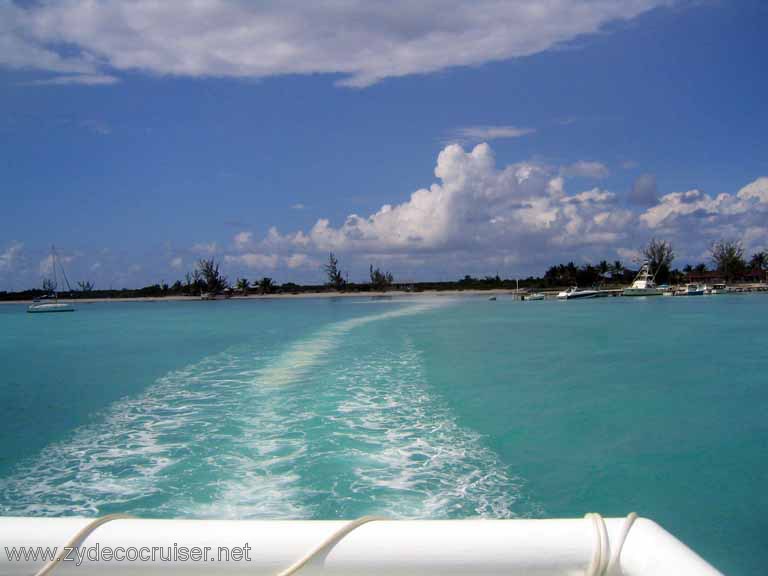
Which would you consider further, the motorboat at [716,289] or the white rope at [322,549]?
the motorboat at [716,289]

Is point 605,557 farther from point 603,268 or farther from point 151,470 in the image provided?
point 603,268

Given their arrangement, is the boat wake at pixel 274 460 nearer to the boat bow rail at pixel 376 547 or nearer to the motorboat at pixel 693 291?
the boat bow rail at pixel 376 547

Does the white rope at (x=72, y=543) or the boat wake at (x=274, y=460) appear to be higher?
the white rope at (x=72, y=543)

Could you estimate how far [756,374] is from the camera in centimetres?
1054

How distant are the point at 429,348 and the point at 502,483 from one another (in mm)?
9592

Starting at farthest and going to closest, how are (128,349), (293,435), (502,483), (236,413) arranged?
(128,349) → (236,413) → (293,435) → (502,483)

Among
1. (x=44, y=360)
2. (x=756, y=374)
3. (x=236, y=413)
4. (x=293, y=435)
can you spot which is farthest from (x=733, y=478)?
(x=44, y=360)

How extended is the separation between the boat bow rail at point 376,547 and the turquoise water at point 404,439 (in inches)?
98.3

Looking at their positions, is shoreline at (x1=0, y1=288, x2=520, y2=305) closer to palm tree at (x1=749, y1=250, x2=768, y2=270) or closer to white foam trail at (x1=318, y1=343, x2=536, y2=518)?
palm tree at (x1=749, y1=250, x2=768, y2=270)

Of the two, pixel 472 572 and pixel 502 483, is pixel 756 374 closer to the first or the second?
pixel 502 483

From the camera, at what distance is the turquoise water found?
417cm

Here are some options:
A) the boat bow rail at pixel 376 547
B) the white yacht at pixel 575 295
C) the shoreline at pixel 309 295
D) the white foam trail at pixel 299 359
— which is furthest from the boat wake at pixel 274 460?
the shoreline at pixel 309 295

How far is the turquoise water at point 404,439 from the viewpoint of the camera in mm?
4172

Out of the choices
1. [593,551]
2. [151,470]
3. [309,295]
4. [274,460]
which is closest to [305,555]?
[593,551]
